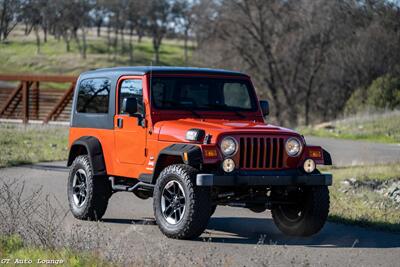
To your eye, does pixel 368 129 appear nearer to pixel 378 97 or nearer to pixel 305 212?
pixel 378 97

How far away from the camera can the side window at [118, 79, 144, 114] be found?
11.5 metres

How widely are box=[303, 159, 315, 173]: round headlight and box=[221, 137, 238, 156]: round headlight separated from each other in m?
0.95

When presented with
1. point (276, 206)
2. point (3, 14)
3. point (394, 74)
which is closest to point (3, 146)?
point (3, 14)

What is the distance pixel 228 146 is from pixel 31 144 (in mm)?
17136

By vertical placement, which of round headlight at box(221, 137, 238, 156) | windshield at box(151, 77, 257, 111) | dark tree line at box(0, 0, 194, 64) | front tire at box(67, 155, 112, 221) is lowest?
front tire at box(67, 155, 112, 221)

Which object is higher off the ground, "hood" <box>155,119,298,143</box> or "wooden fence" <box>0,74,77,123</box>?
"hood" <box>155,119,298,143</box>

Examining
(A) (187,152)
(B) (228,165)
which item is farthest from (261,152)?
(A) (187,152)

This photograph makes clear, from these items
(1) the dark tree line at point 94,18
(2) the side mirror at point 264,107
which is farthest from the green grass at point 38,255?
(1) the dark tree line at point 94,18

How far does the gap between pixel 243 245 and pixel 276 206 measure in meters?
1.01

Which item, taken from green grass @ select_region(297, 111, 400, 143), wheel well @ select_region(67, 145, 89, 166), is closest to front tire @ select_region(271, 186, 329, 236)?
wheel well @ select_region(67, 145, 89, 166)

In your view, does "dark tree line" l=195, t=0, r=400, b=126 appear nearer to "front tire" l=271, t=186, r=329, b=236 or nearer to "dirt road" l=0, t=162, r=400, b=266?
"dirt road" l=0, t=162, r=400, b=266

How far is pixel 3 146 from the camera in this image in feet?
82.6

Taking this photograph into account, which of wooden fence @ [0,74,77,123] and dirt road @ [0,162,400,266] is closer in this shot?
dirt road @ [0,162,400,266]

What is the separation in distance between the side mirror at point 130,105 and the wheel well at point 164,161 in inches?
31.3
